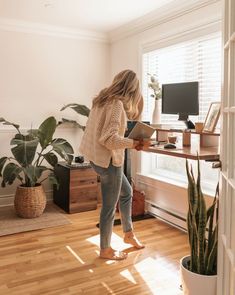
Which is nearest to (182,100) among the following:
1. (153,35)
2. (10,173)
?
(153,35)

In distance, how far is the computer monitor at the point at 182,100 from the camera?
115 inches

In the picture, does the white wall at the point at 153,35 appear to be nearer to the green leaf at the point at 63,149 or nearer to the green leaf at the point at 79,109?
the green leaf at the point at 79,109

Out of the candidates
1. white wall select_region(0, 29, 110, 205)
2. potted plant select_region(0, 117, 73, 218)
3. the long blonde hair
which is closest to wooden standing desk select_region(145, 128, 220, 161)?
the long blonde hair

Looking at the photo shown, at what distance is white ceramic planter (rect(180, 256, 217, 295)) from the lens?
1.83 metres

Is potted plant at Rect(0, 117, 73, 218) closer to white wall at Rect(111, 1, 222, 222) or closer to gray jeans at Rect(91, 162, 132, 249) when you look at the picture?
white wall at Rect(111, 1, 222, 222)

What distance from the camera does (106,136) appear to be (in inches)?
89.0

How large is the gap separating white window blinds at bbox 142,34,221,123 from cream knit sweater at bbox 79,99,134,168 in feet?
4.07

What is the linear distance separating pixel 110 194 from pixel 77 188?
5.06 feet

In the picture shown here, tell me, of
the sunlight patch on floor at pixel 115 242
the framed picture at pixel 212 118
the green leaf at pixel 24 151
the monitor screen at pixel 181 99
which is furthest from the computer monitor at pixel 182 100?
the green leaf at pixel 24 151

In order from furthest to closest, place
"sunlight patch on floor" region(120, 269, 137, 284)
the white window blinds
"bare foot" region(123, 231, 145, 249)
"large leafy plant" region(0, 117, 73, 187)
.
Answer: "large leafy plant" region(0, 117, 73, 187) < the white window blinds < "bare foot" region(123, 231, 145, 249) < "sunlight patch on floor" region(120, 269, 137, 284)

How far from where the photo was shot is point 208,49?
10.7 ft

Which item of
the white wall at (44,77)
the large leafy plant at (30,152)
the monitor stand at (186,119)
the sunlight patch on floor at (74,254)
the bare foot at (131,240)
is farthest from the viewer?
the white wall at (44,77)

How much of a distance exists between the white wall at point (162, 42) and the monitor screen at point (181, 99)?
1.86 ft

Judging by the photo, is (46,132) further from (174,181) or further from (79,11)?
(174,181)
